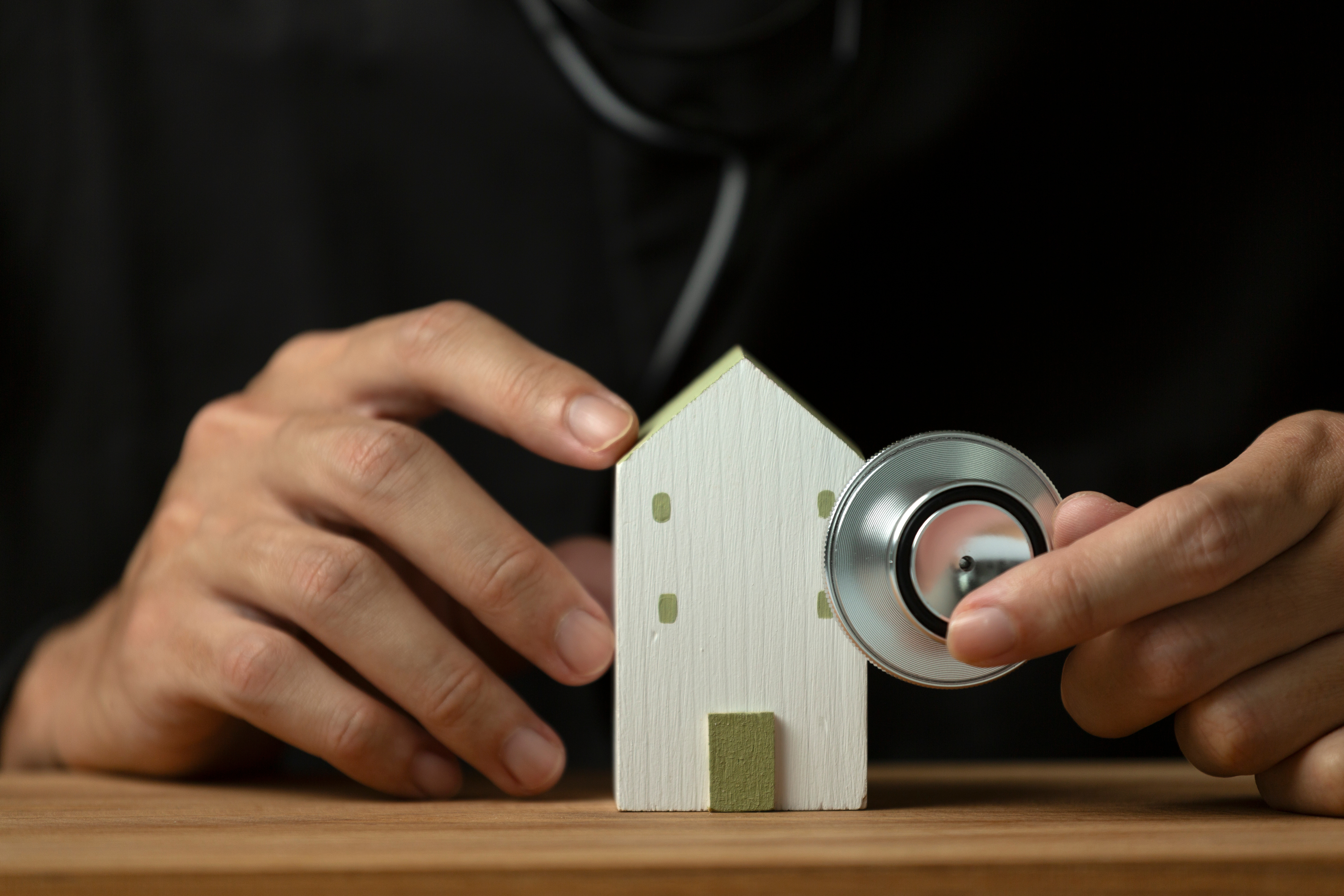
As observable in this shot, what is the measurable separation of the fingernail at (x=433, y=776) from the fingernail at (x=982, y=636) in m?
0.35

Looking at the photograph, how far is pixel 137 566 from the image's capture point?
33.1 inches

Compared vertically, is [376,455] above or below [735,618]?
above

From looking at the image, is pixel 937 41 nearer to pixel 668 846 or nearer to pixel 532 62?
pixel 532 62

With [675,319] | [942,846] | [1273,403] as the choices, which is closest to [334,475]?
[942,846]

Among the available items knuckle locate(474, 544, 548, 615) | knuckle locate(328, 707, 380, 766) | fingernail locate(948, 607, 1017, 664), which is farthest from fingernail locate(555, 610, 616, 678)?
fingernail locate(948, 607, 1017, 664)

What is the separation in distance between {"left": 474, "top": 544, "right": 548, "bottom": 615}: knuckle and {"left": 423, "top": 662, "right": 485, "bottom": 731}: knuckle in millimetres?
52

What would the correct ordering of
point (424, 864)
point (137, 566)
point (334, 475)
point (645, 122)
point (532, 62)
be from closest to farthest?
point (424, 864), point (334, 475), point (137, 566), point (645, 122), point (532, 62)

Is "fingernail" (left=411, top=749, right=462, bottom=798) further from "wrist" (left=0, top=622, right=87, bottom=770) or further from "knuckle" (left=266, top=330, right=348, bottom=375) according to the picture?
"wrist" (left=0, top=622, right=87, bottom=770)

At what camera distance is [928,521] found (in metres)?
0.47

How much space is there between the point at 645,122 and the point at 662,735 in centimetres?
84

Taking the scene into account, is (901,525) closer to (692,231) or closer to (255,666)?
(255,666)

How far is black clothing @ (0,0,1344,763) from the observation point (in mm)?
1247

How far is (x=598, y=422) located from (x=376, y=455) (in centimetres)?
17

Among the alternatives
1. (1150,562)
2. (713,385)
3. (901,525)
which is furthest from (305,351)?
(1150,562)
